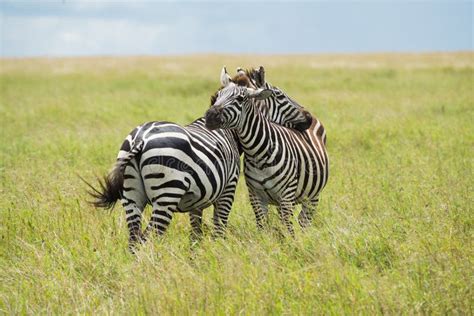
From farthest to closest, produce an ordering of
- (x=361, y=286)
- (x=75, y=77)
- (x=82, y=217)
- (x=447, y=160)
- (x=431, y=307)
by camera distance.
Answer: (x=75, y=77) → (x=447, y=160) → (x=82, y=217) → (x=361, y=286) → (x=431, y=307)

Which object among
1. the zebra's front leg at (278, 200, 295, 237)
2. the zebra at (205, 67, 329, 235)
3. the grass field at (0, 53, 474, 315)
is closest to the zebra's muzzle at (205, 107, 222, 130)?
the zebra at (205, 67, 329, 235)

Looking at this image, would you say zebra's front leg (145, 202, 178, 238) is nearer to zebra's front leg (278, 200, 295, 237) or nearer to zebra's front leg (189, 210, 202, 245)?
zebra's front leg (189, 210, 202, 245)

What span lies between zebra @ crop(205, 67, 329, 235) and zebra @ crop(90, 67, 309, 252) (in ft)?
0.96

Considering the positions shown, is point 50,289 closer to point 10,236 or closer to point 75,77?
point 10,236

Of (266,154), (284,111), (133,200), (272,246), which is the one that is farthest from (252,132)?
(133,200)

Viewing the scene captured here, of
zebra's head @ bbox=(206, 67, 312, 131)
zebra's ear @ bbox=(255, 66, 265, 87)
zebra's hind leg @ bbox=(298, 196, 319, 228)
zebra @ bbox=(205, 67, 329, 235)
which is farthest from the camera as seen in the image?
zebra's hind leg @ bbox=(298, 196, 319, 228)

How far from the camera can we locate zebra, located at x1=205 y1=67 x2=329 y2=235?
5.34 metres

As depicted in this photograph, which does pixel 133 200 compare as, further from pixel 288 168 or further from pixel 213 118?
pixel 288 168

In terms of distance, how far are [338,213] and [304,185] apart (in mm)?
436

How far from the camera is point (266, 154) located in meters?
5.61

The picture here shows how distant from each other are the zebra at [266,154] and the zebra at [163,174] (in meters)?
0.29

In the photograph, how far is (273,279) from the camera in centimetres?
413

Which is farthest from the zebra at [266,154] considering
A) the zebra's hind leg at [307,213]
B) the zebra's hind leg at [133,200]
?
the zebra's hind leg at [133,200]

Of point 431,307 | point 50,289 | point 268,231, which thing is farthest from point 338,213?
point 50,289
